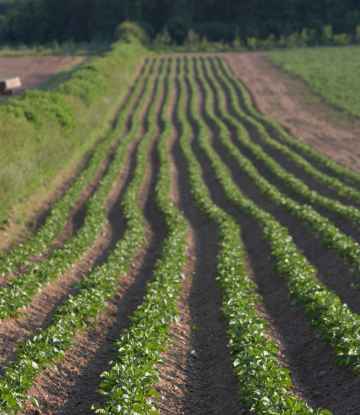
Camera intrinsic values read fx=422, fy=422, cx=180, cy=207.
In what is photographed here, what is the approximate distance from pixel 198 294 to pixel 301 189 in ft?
28.7

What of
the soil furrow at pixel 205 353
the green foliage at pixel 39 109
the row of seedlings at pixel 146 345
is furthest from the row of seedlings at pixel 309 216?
the green foliage at pixel 39 109

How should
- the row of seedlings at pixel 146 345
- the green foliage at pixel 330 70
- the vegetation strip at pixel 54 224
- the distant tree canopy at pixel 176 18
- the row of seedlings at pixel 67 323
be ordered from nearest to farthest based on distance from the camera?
the row of seedlings at pixel 146 345 < the row of seedlings at pixel 67 323 < the vegetation strip at pixel 54 224 < the green foliage at pixel 330 70 < the distant tree canopy at pixel 176 18

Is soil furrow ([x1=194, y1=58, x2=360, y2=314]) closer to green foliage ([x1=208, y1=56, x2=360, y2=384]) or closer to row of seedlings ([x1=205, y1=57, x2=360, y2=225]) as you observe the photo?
green foliage ([x1=208, y1=56, x2=360, y2=384])

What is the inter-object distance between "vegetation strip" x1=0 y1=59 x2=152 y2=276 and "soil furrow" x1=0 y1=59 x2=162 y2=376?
49.0 inches

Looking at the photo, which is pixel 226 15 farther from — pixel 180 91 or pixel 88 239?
pixel 88 239

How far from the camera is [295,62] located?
2329 inches

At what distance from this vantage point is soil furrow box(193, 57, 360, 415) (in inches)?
257

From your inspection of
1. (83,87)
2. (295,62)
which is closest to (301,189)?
(83,87)

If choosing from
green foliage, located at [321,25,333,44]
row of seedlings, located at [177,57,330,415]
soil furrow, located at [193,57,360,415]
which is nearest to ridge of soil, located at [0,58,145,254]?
row of seedlings, located at [177,57,330,415]

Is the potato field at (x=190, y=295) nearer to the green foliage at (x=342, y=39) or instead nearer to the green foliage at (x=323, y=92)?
the green foliage at (x=323, y=92)

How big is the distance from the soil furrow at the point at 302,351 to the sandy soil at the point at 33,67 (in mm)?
36074

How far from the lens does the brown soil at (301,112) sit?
25781 mm

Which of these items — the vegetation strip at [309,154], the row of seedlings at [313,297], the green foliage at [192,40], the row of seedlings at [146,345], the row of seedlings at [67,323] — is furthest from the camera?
the green foliage at [192,40]

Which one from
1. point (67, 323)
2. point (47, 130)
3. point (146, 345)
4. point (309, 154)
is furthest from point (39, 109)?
point (146, 345)
